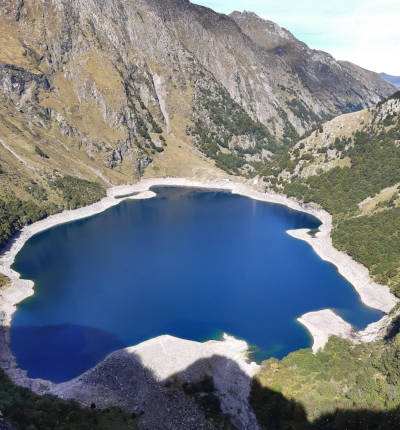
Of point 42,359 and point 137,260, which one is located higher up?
point 137,260

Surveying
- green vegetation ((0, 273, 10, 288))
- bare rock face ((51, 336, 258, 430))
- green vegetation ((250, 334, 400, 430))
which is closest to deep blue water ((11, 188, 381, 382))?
bare rock face ((51, 336, 258, 430))

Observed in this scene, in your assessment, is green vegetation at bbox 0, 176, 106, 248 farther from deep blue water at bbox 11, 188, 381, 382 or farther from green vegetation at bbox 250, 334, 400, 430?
green vegetation at bbox 250, 334, 400, 430

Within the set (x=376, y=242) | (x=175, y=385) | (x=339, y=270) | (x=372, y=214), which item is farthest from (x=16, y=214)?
(x=372, y=214)

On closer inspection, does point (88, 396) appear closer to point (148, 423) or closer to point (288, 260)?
point (148, 423)

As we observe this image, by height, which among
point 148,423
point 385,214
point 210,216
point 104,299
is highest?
point 385,214

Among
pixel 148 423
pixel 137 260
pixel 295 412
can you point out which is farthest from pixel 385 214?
pixel 148 423

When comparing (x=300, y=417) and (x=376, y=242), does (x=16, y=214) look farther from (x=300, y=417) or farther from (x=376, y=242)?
Result: (x=376, y=242)
